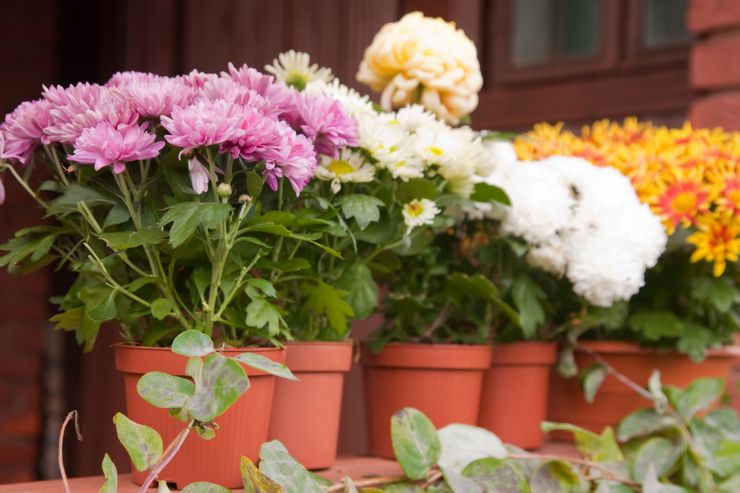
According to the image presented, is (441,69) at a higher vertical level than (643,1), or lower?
lower

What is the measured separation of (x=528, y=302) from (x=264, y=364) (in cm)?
52

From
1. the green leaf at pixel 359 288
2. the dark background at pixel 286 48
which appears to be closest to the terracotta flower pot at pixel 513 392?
the green leaf at pixel 359 288

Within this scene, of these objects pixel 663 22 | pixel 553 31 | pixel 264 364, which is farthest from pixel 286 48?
pixel 264 364

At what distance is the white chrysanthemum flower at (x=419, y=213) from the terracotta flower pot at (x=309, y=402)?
0.49 feet

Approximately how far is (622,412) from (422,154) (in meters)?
0.54

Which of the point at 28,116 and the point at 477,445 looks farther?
the point at 477,445

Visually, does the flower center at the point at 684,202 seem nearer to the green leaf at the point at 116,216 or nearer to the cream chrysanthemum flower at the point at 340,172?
the cream chrysanthemum flower at the point at 340,172

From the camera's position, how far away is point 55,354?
3.23 meters

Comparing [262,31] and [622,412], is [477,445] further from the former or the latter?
[262,31]

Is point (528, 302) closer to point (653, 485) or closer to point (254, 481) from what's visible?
point (653, 485)

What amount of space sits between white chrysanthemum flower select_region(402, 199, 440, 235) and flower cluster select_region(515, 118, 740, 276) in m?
0.39

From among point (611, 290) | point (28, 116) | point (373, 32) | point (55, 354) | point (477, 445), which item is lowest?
point (55, 354)

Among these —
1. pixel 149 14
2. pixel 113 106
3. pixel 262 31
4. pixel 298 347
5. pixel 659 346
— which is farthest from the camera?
pixel 149 14

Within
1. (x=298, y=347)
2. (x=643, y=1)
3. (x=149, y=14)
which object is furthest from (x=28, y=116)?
(x=149, y=14)
